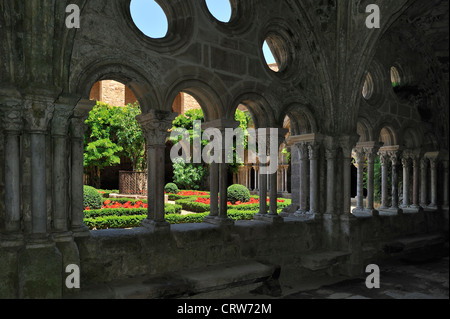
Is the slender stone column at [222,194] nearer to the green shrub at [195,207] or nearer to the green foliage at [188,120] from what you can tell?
the green shrub at [195,207]

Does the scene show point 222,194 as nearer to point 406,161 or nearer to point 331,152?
point 331,152

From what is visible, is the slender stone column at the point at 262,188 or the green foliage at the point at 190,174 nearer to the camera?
the slender stone column at the point at 262,188

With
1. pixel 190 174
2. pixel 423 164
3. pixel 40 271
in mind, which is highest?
pixel 423 164

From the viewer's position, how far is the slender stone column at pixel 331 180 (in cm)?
600

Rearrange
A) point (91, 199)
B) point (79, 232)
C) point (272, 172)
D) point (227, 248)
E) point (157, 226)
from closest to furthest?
point (79, 232) → point (157, 226) → point (227, 248) → point (272, 172) → point (91, 199)

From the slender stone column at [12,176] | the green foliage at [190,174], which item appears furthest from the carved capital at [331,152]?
the green foliage at [190,174]

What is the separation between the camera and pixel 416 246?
23.2 feet

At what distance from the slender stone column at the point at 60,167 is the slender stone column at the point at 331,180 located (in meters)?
4.33

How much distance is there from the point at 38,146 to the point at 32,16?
1.28m

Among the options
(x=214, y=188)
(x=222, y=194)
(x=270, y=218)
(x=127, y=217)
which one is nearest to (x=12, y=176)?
(x=214, y=188)

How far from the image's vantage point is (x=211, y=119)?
16.2 ft

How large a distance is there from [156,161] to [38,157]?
1372 millimetres

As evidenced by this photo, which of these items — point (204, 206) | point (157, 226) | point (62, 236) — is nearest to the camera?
point (62, 236)
